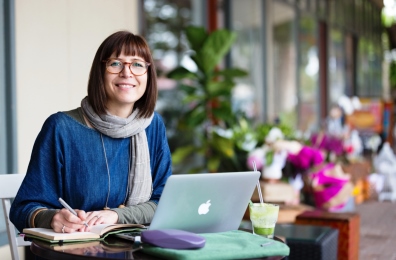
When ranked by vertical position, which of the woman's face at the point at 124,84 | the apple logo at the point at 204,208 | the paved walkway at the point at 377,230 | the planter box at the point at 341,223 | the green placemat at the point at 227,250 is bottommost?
the paved walkway at the point at 377,230

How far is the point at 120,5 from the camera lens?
194 inches

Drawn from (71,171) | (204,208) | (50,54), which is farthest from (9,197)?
(50,54)

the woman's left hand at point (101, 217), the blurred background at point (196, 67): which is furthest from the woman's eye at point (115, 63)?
the blurred background at point (196, 67)

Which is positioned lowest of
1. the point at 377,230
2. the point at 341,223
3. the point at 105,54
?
the point at 377,230

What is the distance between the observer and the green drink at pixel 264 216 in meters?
2.16

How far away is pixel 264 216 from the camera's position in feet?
7.14

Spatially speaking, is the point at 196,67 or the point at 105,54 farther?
the point at 196,67

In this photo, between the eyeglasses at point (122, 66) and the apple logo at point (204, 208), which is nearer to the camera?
the apple logo at point (204, 208)

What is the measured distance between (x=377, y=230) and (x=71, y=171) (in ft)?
17.0

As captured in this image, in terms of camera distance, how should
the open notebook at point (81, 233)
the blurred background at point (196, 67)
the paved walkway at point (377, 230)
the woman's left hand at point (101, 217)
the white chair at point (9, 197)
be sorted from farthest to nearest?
the paved walkway at point (377, 230)
the blurred background at point (196, 67)
the white chair at point (9, 197)
the woman's left hand at point (101, 217)
the open notebook at point (81, 233)

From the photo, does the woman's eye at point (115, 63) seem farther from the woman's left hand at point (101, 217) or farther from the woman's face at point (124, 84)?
the woman's left hand at point (101, 217)

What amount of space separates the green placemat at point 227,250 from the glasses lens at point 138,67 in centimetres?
63

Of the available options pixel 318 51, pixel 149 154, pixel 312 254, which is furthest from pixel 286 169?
pixel 318 51

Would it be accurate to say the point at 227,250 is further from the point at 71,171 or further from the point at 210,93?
the point at 210,93
